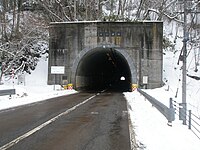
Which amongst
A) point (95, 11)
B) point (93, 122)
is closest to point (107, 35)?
point (95, 11)

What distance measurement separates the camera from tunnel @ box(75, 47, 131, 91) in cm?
3977

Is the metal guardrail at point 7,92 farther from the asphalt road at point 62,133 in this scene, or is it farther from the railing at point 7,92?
the asphalt road at point 62,133

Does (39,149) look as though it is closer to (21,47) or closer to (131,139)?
(131,139)

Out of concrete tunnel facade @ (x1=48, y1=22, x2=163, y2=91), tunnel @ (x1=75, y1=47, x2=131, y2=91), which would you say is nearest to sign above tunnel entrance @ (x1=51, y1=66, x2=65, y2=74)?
concrete tunnel facade @ (x1=48, y1=22, x2=163, y2=91)

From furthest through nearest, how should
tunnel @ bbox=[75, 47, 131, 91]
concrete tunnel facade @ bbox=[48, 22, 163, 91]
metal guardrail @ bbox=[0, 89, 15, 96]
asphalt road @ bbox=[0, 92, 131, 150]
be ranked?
tunnel @ bbox=[75, 47, 131, 91] < concrete tunnel facade @ bbox=[48, 22, 163, 91] < metal guardrail @ bbox=[0, 89, 15, 96] < asphalt road @ bbox=[0, 92, 131, 150]

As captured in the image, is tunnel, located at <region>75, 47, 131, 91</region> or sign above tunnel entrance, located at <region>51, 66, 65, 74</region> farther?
tunnel, located at <region>75, 47, 131, 91</region>

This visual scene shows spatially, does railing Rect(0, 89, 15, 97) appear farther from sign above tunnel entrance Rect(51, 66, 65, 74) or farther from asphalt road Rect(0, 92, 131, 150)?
sign above tunnel entrance Rect(51, 66, 65, 74)

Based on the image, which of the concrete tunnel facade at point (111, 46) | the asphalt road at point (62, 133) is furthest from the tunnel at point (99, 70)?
the asphalt road at point (62, 133)

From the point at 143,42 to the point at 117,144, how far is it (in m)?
→ 28.9

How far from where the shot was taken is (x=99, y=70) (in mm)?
57156

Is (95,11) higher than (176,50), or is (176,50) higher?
(95,11)

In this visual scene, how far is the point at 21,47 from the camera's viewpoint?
1777 inches

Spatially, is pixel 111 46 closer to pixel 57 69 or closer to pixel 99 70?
pixel 57 69

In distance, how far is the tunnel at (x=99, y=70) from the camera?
3977 cm
